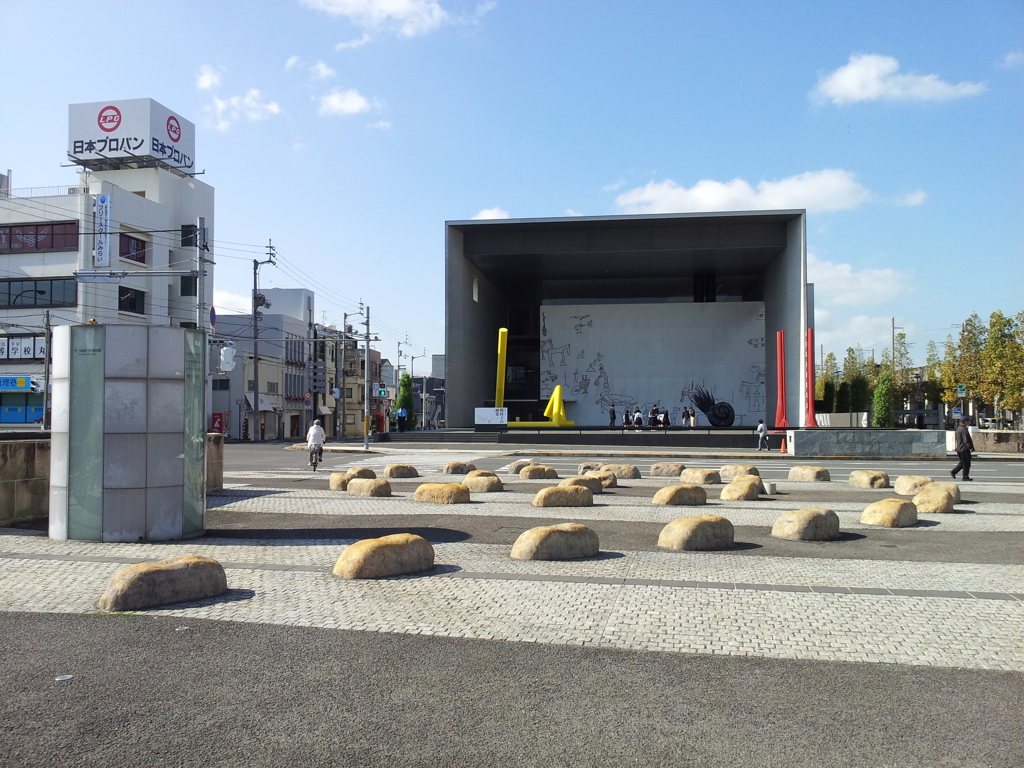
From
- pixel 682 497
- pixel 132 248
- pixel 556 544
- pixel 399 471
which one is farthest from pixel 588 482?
pixel 132 248

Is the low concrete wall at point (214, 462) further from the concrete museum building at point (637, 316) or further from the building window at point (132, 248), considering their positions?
the building window at point (132, 248)

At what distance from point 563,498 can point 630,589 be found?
23.1 feet

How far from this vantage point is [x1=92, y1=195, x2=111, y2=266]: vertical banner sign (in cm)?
5294

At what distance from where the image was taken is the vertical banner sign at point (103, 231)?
174ft

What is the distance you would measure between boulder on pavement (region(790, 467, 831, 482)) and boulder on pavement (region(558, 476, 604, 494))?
6.49m

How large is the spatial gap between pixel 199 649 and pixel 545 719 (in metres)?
2.82

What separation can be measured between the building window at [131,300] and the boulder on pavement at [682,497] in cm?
4944

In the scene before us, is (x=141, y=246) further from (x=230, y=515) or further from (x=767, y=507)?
(x=767, y=507)

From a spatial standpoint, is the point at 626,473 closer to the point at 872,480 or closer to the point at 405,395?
the point at 872,480

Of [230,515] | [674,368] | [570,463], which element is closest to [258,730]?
[230,515]

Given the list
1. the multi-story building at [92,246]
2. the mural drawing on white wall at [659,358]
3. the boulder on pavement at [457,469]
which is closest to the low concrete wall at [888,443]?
the boulder on pavement at [457,469]

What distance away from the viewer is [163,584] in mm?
7562

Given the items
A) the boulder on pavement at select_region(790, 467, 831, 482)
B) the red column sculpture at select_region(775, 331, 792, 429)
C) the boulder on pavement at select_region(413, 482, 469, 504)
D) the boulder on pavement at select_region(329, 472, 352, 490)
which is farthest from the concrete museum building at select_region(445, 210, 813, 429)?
the boulder on pavement at select_region(413, 482, 469, 504)

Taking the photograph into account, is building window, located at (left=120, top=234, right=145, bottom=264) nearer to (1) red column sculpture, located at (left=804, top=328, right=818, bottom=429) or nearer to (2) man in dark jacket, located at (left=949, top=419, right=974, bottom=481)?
(1) red column sculpture, located at (left=804, top=328, right=818, bottom=429)
